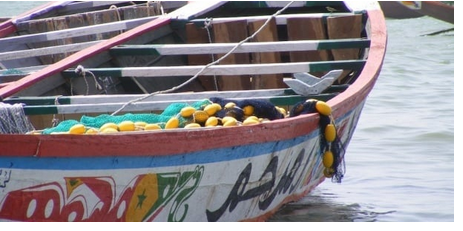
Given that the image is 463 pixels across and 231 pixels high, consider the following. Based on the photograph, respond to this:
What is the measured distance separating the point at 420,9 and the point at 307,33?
12.2m

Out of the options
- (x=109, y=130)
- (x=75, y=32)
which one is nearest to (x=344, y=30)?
(x=75, y=32)

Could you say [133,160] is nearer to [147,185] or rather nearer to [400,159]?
[147,185]

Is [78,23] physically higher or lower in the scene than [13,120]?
lower

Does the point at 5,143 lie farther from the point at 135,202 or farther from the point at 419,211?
the point at 419,211

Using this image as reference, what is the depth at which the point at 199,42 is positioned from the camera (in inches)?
297

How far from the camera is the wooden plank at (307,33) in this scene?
7.39 m

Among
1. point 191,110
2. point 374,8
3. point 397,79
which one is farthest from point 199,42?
point 397,79

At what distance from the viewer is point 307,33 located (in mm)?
7473

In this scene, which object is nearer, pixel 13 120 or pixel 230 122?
pixel 230 122

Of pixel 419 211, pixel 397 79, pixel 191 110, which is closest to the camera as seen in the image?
pixel 191 110

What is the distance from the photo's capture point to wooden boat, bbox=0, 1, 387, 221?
4.14 m

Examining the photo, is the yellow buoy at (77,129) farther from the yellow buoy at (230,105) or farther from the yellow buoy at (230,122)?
the yellow buoy at (230,105)

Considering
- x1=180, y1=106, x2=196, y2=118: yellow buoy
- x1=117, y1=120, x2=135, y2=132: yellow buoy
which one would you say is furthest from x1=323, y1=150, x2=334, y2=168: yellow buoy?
x1=117, y1=120, x2=135, y2=132: yellow buoy

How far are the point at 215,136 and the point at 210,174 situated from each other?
22cm
